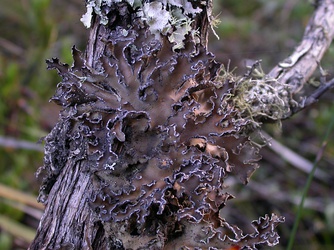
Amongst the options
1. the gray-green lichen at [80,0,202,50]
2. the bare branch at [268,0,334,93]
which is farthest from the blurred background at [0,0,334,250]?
the gray-green lichen at [80,0,202,50]

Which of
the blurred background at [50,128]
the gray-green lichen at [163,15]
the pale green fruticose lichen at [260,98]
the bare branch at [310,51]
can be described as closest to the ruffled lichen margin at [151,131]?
the gray-green lichen at [163,15]

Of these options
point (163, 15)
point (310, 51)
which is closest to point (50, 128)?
point (310, 51)

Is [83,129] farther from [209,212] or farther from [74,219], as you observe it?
[209,212]

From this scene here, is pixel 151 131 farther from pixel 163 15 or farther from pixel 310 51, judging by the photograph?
pixel 310 51

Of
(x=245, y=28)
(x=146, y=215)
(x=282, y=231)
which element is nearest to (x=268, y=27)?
(x=245, y=28)

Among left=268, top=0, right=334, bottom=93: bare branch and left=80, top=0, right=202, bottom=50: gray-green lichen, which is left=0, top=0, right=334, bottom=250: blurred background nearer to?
left=268, top=0, right=334, bottom=93: bare branch

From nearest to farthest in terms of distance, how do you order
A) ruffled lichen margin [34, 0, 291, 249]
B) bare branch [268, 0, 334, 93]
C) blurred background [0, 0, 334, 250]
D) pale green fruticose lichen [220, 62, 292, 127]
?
ruffled lichen margin [34, 0, 291, 249] < pale green fruticose lichen [220, 62, 292, 127] < bare branch [268, 0, 334, 93] < blurred background [0, 0, 334, 250]
